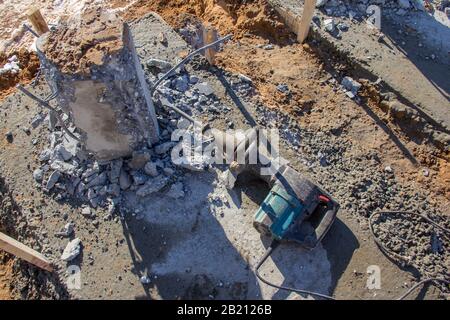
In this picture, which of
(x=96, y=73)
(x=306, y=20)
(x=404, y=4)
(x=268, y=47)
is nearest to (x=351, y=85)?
(x=306, y=20)

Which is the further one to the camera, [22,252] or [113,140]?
[113,140]

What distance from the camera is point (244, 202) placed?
560cm

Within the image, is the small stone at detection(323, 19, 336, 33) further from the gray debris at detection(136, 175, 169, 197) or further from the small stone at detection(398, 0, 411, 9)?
the gray debris at detection(136, 175, 169, 197)

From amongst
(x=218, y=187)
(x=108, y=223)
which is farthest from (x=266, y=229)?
(x=108, y=223)

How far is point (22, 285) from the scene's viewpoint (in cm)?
570

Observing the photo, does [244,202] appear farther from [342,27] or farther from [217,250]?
[342,27]

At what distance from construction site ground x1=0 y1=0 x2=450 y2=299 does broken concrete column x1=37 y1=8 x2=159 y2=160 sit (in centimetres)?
115

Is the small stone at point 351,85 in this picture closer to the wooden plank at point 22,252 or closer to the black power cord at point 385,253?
the black power cord at point 385,253

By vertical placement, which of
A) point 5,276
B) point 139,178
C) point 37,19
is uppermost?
point 37,19

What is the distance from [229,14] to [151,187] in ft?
12.6

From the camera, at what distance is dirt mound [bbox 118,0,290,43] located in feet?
24.3

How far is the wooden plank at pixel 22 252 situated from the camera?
4508 millimetres

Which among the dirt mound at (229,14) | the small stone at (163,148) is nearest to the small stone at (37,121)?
the small stone at (163,148)
